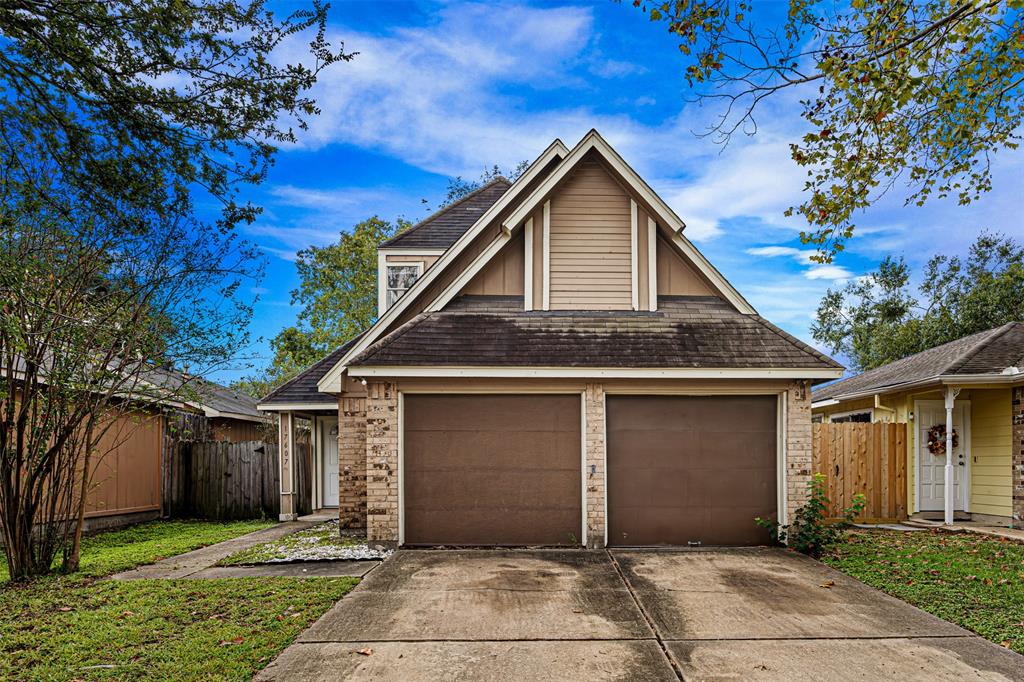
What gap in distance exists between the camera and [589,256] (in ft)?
33.4

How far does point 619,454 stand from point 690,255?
11.9 feet

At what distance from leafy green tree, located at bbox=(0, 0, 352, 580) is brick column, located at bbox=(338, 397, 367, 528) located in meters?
3.57

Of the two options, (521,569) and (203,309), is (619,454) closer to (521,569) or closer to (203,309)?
(521,569)

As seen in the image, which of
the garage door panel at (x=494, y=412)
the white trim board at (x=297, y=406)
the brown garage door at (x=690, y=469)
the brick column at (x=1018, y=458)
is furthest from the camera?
the white trim board at (x=297, y=406)

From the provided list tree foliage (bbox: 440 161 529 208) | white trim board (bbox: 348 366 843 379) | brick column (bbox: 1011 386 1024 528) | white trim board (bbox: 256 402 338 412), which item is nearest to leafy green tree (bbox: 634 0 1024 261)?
white trim board (bbox: 348 366 843 379)

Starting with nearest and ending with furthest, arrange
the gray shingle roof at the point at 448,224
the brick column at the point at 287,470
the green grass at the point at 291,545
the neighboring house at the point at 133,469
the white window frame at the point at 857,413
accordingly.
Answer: the green grass at the point at 291,545
the neighboring house at the point at 133,469
the brick column at the point at 287,470
the gray shingle roof at the point at 448,224
the white window frame at the point at 857,413

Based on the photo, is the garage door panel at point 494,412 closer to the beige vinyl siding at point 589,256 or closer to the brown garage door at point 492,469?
the brown garage door at point 492,469

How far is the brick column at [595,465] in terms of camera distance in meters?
9.06

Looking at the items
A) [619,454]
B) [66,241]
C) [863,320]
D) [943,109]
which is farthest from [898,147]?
[863,320]

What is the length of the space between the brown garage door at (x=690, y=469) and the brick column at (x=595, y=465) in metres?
0.25

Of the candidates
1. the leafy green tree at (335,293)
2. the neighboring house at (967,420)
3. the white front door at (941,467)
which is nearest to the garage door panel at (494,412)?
the neighboring house at (967,420)

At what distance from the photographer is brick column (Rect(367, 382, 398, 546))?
29.4ft

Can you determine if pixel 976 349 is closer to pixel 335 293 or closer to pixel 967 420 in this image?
pixel 967 420

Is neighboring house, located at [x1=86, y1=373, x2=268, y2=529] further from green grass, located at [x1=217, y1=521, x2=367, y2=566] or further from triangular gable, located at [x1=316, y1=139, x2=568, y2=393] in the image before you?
green grass, located at [x1=217, y1=521, x2=367, y2=566]
